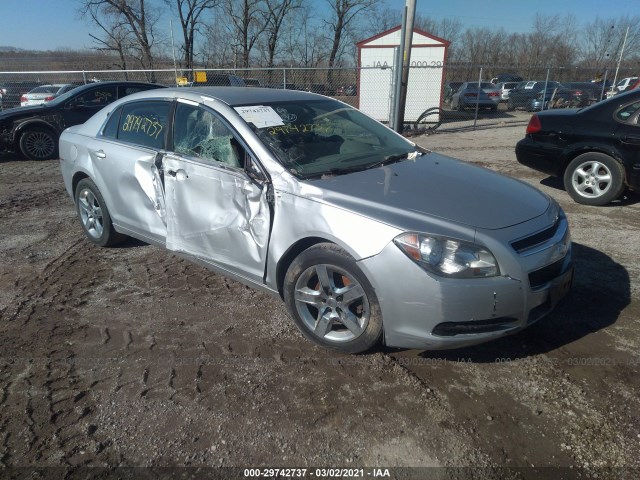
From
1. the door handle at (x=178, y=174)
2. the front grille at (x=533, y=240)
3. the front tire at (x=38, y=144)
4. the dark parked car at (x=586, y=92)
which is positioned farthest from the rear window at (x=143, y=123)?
the dark parked car at (x=586, y=92)

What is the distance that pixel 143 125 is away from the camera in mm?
4043

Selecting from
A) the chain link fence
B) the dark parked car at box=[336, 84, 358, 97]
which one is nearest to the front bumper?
the chain link fence

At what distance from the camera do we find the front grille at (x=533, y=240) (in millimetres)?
2578

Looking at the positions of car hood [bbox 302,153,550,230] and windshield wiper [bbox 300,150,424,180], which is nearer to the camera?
car hood [bbox 302,153,550,230]

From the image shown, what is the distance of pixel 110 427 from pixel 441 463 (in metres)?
1.65

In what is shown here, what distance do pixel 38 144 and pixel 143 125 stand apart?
7.47 meters

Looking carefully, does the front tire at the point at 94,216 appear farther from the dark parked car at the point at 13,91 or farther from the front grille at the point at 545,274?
the dark parked car at the point at 13,91

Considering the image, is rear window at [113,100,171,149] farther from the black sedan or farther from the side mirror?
the black sedan

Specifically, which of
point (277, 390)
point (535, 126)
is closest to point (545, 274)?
point (277, 390)

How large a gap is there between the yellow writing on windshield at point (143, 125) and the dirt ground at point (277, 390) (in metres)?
1.28

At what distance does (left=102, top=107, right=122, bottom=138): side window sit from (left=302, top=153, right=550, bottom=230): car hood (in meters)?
2.41

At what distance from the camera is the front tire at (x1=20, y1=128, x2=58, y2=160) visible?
32.1ft

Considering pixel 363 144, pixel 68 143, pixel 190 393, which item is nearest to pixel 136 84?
pixel 68 143

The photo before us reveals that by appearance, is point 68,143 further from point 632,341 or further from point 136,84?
point 136,84
